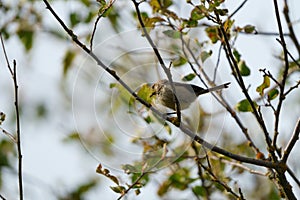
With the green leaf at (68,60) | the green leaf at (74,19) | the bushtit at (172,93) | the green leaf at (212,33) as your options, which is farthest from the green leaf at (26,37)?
the bushtit at (172,93)

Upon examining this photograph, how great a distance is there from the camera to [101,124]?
2305 mm

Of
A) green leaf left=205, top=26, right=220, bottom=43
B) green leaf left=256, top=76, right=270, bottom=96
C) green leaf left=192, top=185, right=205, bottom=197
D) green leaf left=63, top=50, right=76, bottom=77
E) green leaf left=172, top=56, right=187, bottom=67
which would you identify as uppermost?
green leaf left=63, top=50, right=76, bottom=77

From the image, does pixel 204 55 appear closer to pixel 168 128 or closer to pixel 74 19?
pixel 168 128

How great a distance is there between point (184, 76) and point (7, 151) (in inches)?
91.0

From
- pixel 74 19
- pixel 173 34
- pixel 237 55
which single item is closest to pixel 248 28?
pixel 237 55

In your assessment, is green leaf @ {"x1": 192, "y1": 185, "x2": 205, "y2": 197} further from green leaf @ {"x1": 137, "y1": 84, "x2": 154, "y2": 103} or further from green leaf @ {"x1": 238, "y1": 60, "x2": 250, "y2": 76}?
green leaf @ {"x1": 137, "y1": 84, "x2": 154, "y2": 103}

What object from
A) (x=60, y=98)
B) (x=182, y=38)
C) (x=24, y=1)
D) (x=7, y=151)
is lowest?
(x=182, y=38)

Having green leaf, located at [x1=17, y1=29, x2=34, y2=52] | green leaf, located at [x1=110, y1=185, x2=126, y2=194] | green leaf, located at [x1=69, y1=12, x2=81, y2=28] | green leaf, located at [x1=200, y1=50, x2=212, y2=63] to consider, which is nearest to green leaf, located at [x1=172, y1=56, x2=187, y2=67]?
green leaf, located at [x1=200, y1=50, x2=212, y2=63]

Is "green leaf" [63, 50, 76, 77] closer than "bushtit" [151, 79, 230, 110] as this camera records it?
No

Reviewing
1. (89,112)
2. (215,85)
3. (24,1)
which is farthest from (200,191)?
(24,1)

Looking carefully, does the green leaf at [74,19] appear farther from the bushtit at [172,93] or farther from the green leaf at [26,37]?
the bushtit at [172,93]

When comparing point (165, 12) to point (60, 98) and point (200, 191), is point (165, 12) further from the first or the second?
point (60, 98)

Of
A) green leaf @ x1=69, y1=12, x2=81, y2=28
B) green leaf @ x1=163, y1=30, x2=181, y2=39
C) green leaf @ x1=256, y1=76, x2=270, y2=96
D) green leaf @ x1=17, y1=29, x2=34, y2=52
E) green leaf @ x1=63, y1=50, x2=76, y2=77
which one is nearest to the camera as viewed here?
green leaf @ x1=256, y1=76, x2=270, y2=96

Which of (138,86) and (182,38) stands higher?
(182,38)
